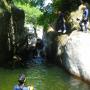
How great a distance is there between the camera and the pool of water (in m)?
23.4

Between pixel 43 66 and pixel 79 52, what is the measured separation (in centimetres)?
729

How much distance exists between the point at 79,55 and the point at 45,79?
9.27 ft

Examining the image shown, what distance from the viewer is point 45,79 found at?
26.0m

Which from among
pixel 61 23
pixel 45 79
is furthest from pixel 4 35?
pixel 45 79

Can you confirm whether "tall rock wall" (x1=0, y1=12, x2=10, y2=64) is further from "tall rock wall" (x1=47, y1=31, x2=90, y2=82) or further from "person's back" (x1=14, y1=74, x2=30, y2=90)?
"person's back" (x1=14, y1=74, x2=30, y2=90)

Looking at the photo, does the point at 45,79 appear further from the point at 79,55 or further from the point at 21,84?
the point at 21,84

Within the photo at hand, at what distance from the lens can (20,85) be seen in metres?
13.2

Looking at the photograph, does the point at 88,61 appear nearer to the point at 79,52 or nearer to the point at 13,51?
the point at 79,52

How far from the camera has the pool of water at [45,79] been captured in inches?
921

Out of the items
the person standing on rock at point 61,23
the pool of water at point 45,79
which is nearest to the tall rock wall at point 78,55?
the pool of water at point 45,79

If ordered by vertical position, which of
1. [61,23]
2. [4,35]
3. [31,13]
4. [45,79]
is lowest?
[45,79]

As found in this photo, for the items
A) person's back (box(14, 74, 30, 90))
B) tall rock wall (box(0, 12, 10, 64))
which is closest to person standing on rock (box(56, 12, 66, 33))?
tall rock wall (box(0, 12, 10, 64))

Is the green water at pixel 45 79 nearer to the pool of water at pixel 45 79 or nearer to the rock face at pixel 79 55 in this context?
the pool of water at pixel 45 79

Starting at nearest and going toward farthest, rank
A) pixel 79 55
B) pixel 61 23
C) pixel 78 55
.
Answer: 1. pixel 79 55
2. pixel 78 55
3. pixel 61 23
